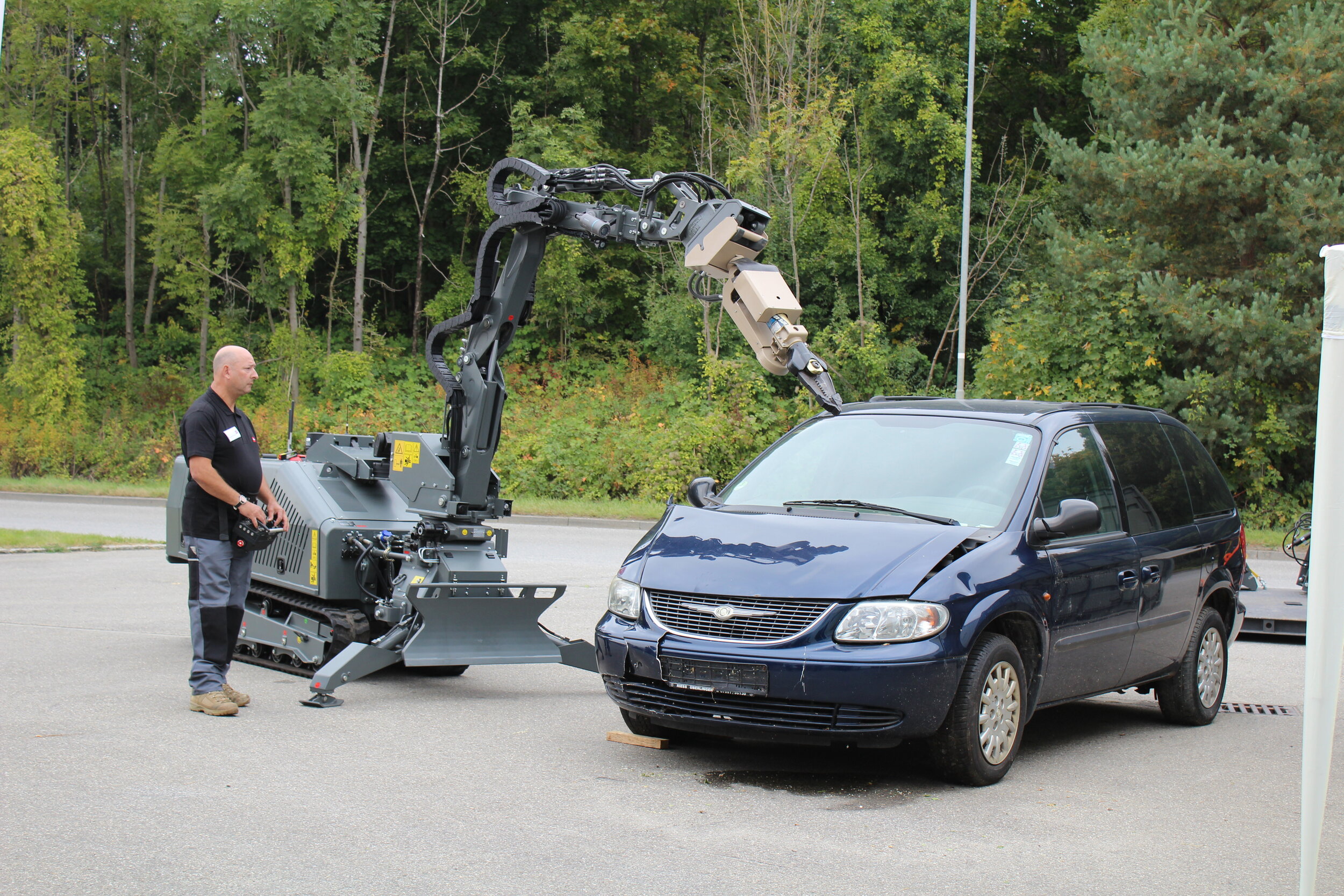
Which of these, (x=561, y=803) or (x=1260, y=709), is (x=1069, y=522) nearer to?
(x=561, y=803)

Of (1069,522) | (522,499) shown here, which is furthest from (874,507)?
(522,499)

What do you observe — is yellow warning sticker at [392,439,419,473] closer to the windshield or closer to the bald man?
the bald man

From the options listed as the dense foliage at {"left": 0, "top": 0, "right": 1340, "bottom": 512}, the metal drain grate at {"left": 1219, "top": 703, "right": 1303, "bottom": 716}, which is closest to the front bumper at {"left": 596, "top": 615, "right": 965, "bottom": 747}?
the metal drain grate at {"left": 1219, "top": 703, "right": 1303, "bottom": 716}

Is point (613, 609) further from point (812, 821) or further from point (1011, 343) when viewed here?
point (1011, 343)

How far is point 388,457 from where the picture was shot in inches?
350

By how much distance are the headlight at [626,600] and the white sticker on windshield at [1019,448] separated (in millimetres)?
2069

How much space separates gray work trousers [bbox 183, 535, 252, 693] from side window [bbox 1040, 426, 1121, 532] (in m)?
4.51

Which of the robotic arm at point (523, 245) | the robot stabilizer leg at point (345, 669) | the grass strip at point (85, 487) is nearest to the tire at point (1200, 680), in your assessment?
the robotic arm at point (523, 245)

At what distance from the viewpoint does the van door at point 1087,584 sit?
6266 mm

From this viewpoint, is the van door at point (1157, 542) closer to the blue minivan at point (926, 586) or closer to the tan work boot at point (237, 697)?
the blue minivan at point (926, 586)

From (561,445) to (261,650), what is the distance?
18.1m

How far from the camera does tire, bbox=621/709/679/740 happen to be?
6.48 meters

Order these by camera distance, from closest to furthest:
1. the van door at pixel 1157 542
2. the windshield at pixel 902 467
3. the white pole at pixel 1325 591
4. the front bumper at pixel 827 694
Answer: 1. the white pole at pixel 1325 591
2. the front bumper at pixel 827 694
3. the windshield at pixel 902 467
4. the van door at pixel 1157 542

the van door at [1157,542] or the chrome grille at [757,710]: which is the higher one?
the van door at [1157,542]
